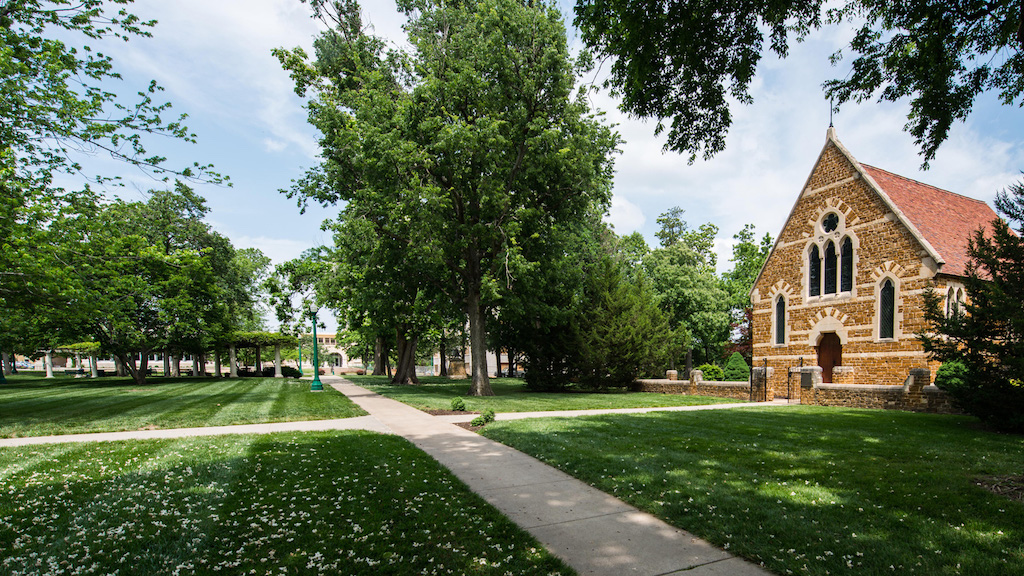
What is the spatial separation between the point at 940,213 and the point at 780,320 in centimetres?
760

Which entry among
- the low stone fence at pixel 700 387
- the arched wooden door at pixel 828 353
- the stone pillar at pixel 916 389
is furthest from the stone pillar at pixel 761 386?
the stone pillar at pixel 916 389

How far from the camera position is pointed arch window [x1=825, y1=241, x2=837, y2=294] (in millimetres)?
20953

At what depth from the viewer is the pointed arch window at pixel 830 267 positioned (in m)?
21.0

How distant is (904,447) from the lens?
825 cm

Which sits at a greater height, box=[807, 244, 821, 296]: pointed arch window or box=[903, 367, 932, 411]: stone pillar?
box=[807, 244, 821, 296]: pointed arch window

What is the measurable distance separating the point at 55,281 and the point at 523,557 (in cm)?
1364

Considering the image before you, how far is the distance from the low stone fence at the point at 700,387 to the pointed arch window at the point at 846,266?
5792 mm

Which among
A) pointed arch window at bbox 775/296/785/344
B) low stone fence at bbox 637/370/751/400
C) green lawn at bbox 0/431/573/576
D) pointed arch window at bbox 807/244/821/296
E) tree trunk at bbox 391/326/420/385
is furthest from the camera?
tree trunk at bbox 391/326/420/385

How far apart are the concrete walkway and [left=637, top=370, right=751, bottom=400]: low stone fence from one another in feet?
50.1

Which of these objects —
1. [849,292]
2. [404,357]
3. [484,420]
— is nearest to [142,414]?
[484,420]

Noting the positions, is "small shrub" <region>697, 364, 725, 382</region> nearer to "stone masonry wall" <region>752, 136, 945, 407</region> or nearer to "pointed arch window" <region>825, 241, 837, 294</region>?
"stone masonry wall" <region>752, 136, 945, 407</region>

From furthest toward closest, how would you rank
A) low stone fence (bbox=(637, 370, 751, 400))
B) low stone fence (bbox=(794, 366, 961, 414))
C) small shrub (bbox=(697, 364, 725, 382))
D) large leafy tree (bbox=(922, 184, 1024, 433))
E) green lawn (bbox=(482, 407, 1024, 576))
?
1. small shrub (bbox=(697, 364, 725, 382))
2. low stone fence (bbox=(637, 370, 751, 400))
3. low stone fence (bbox=(794, 366, 961, 414))
4. large leafy tree (bbox=(922, 184, 1024, 433))
5. green lawn (bbox=(482, 407, 1024, 576))

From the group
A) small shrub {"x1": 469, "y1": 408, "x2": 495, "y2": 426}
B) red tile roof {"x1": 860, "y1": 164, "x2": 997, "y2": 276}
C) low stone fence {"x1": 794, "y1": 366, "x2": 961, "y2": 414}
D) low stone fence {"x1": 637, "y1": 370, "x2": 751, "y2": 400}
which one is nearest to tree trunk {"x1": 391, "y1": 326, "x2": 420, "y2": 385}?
low stone fence {"x1": 637, "y1": 370, "x2": 751, "y2": 400}

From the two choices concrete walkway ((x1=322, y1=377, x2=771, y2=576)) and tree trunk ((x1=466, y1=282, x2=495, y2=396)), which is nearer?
concrete walkway ((x1=322, y1=377, x2=771, y2=576))
